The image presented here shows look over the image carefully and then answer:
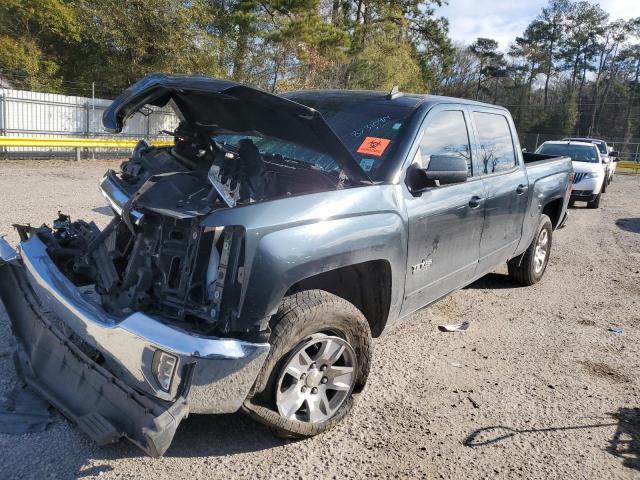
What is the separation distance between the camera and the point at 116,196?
3.42m

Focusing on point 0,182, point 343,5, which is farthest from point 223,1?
point 0,182

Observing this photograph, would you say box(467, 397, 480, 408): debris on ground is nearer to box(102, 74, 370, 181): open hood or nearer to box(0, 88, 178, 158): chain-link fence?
box(102, 74, 370, 181): open hood

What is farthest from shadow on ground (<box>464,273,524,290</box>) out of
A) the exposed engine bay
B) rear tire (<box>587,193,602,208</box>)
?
rear tire (<box>587,193,602,208</box>)

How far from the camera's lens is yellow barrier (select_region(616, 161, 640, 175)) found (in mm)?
34000

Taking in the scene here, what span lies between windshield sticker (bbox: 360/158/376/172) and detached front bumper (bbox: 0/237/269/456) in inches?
60.0

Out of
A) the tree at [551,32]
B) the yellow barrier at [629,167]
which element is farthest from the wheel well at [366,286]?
the tree at [551,32]

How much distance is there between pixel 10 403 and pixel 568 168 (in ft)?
21.4

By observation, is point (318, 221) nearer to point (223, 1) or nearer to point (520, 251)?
point (520, 251)

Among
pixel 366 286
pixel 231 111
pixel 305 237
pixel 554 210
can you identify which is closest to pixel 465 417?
pixel 366 286

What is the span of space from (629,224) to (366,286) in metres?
11.3

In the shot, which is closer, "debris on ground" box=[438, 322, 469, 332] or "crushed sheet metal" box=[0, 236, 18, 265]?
"crushed sheet metal" box=[0, 236, 18, 265]

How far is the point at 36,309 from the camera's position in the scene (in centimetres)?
322

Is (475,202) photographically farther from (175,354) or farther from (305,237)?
(175,354)

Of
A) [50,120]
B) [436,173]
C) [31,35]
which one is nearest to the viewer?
[436,173]
